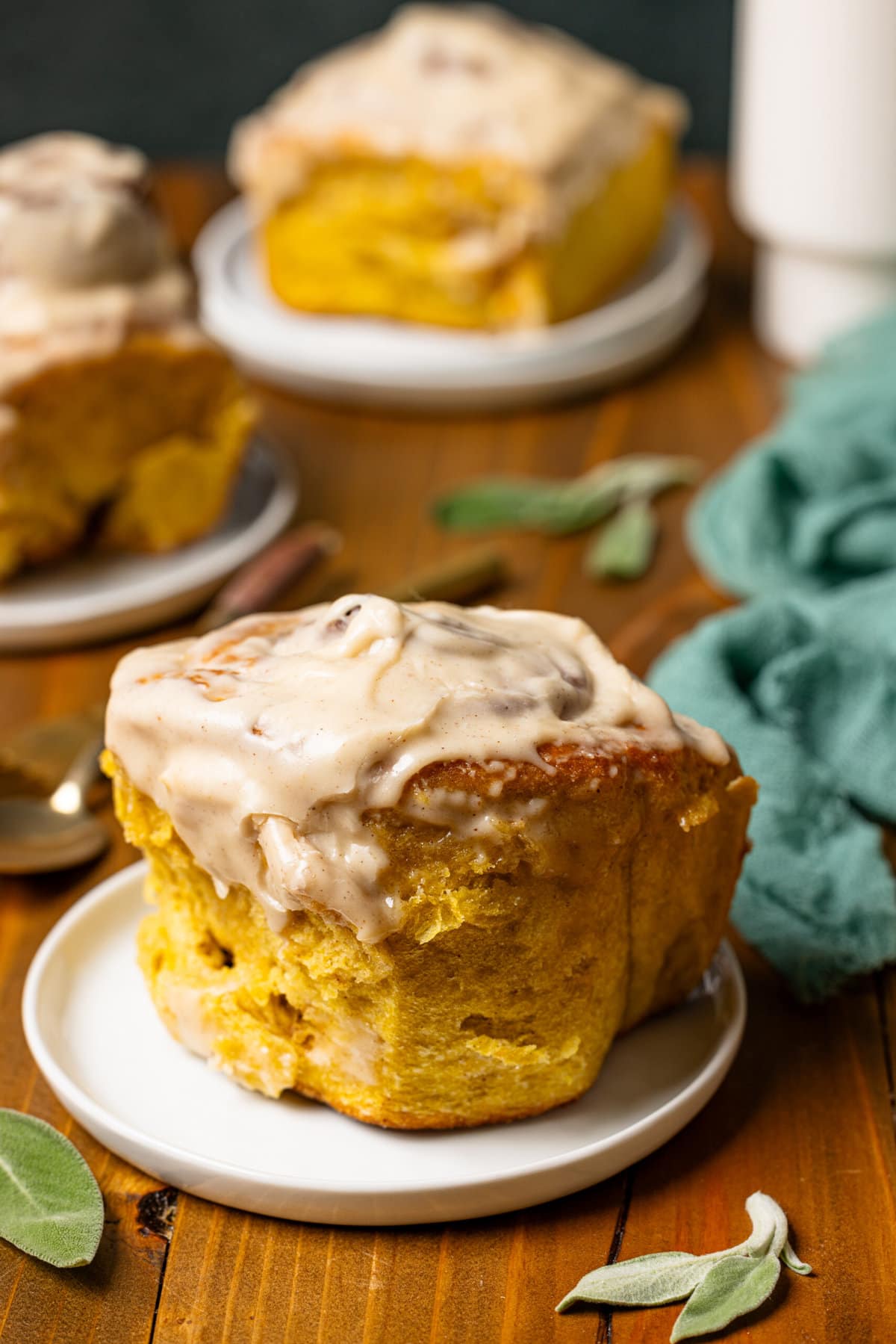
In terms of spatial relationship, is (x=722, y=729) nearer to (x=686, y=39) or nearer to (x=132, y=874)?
(x=132, y=874)

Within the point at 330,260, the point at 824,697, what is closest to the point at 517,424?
the point at 330,260

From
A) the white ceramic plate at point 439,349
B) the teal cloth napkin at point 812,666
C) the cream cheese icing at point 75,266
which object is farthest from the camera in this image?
the white ceramic plate at point 439,349

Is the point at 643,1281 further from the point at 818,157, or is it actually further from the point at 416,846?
the point at 818,157

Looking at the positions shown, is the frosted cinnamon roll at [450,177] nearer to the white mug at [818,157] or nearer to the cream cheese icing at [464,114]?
the cream cheese icing at [464,114]

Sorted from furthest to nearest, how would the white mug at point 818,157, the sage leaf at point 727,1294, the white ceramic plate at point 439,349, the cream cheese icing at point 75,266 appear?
1. the white ceramic plate at point 439,349
2. the white mug at point 818,157
3. the cream cheese icing at point 75,266
4. the sage leaf at point 727,1294

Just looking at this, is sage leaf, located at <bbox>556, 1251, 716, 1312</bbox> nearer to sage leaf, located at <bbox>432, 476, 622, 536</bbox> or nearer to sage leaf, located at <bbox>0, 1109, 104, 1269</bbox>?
sage leaf, located at <bbox>0, 1109, 104, 1269</bbox>

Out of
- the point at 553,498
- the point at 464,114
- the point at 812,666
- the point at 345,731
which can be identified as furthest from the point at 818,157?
the point at 345,731

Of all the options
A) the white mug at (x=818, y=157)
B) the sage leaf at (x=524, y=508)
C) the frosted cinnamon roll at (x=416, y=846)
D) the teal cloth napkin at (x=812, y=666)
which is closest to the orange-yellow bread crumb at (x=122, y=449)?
the sage leaf at (x=524, y=508)
